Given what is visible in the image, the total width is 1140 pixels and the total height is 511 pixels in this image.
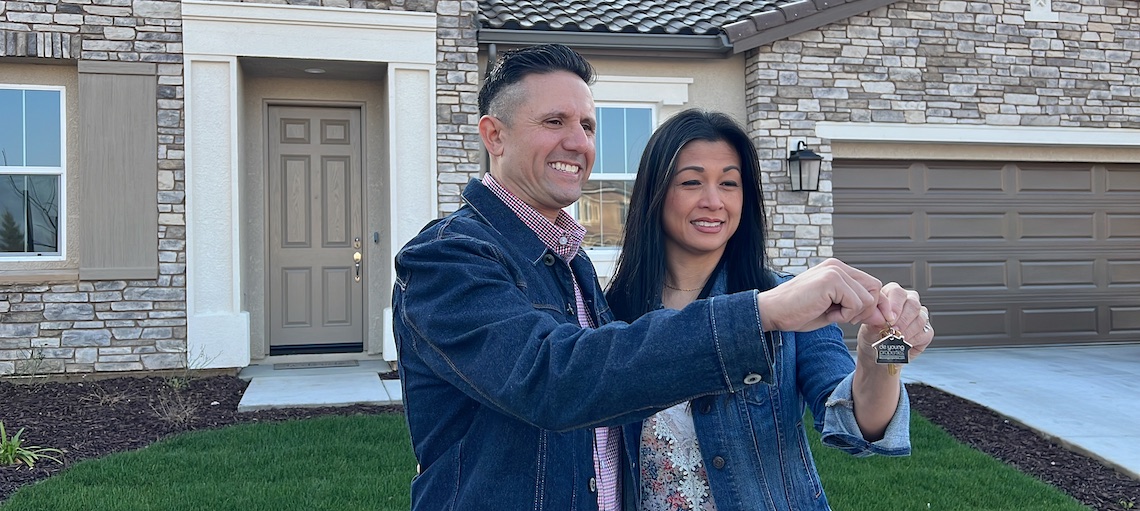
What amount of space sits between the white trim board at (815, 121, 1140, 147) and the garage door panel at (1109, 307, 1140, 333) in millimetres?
1909

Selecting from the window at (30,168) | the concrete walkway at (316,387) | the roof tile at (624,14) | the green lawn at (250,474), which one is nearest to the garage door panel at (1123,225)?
the roof tile at (624,14)

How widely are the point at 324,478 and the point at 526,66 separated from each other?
12.0 feet

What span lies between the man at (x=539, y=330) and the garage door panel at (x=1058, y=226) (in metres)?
9.57

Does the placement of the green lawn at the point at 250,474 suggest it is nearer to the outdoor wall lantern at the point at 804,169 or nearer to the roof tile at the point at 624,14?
the roof tile at the point at 624,14

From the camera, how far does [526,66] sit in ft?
5.51

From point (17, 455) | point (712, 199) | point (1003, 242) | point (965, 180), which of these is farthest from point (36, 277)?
point (1003, 242)

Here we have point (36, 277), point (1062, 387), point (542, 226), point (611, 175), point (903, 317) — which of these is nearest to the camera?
point (903, 317)

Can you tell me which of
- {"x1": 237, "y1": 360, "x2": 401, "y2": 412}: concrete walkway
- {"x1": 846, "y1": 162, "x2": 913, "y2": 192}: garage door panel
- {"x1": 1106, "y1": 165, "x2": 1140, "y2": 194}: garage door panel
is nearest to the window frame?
{"x1": 846, "y1": 162, "x2": 913, "y2": 192}: garage door panel

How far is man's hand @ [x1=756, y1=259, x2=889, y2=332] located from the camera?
3.83ft

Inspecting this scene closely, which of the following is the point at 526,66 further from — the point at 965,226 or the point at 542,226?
the point at 965,226

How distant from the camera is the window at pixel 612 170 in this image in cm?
884

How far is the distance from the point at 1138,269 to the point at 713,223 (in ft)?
33.7

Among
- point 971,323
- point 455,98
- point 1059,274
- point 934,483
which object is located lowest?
point 934,483

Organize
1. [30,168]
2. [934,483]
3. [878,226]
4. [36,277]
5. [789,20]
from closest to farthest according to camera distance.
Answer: [934,483] < [36,277] < [30,168] < [789,20] < [878,226]
